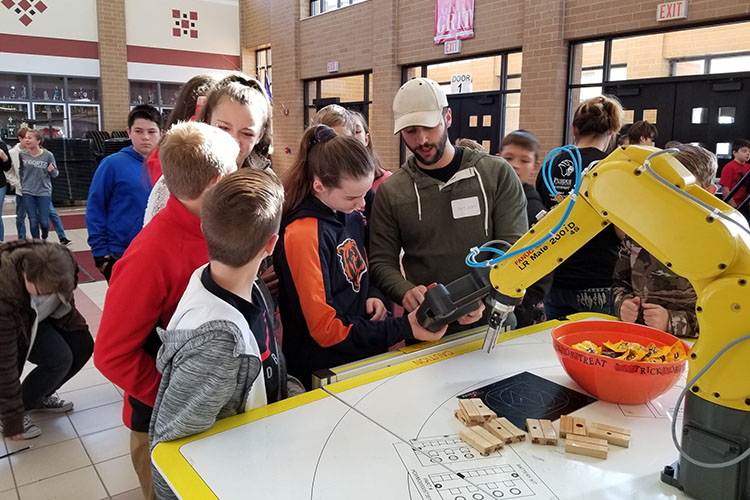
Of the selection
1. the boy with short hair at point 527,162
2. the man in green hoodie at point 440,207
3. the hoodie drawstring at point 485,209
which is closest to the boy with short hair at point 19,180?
the boy with short hair at point 527,162

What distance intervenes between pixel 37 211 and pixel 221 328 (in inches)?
276

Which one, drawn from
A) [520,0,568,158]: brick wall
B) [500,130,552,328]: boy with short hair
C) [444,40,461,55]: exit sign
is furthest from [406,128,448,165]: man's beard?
[444,40,461,55]: exit sign

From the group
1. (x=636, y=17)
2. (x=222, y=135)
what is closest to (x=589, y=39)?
(x=636, y=17)

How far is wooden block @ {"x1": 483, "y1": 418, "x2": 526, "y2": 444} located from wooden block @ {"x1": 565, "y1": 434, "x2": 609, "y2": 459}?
4.0 inches

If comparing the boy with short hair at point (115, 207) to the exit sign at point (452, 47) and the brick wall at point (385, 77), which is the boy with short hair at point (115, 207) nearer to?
the exit sign at point (452, 47)

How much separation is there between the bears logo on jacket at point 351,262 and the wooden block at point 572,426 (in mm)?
780

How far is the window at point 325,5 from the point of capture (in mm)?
10254

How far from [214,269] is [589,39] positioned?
21.1 ft

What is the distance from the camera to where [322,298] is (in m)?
1.51

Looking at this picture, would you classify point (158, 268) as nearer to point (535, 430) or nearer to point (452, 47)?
point (535, 430)

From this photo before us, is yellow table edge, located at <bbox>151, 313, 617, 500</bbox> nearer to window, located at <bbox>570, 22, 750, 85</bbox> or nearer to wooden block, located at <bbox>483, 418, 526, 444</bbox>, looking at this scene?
wooden block, located at <bbox>483, 418, 526, 444</bbox>

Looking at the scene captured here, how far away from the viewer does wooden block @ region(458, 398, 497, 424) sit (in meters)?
1.10

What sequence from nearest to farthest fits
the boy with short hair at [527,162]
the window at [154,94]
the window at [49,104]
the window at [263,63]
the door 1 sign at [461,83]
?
the boy with short hair at [527,162], the door 1 sign at [461,83], the window at [49,104], the window at [154,94], the window at [263,63]

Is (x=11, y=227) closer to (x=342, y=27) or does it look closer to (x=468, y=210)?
(x=342, y=27)
